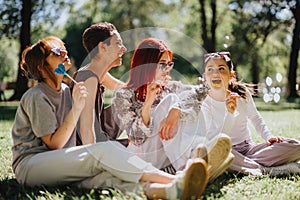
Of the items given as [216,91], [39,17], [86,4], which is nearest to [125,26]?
[86,4]

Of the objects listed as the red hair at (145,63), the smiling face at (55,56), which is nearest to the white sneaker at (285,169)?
the red hair at (145,63)

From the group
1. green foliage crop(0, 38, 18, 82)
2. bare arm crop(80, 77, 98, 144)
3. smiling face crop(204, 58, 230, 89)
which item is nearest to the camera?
bare arm crop(80, 77, 98, 144)

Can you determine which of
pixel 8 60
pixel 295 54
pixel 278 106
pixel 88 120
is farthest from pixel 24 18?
pixel 8 60

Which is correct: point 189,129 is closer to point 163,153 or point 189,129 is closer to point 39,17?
point 163,153

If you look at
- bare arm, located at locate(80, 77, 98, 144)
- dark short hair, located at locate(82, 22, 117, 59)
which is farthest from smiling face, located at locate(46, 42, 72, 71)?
dark short hair, located at locate(82, 22, 117, 59)

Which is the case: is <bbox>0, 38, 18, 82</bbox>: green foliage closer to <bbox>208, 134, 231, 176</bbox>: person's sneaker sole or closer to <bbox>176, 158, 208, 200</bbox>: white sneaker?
<bbox>208, 134, 231, 176</bbox>: person's sneaker sole

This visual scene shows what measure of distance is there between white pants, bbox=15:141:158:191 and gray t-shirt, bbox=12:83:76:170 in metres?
0.08

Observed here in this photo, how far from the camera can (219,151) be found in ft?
7.50

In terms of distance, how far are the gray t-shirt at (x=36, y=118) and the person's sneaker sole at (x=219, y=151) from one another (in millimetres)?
877

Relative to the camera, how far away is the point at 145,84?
2.90m

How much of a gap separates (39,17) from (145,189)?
1416 cm

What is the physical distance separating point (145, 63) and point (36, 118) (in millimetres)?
904

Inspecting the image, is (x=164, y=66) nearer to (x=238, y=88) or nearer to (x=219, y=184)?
(x=238, y=88)

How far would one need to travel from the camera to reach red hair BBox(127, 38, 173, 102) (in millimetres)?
2893
